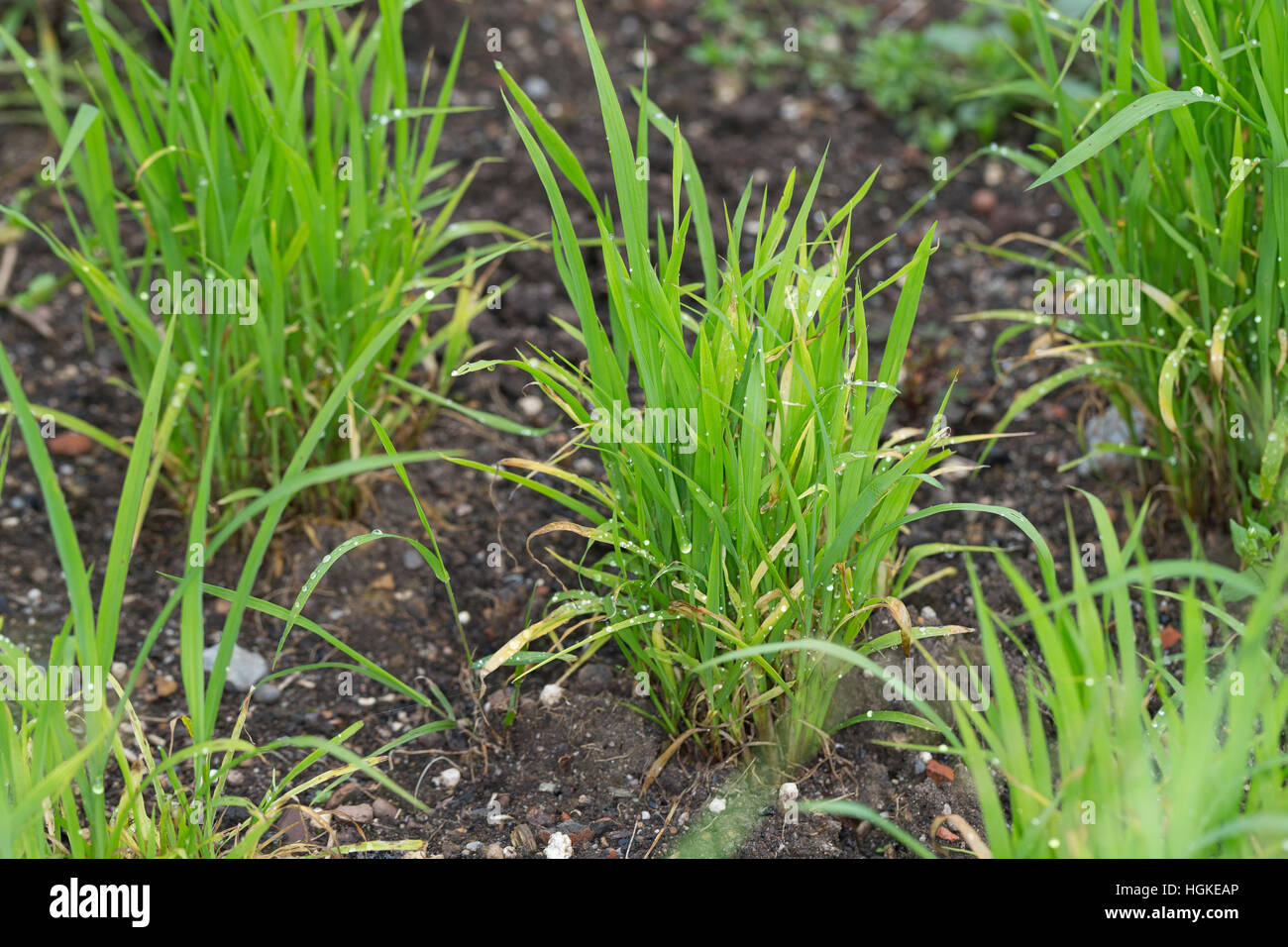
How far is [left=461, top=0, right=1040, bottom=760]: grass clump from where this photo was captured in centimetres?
164

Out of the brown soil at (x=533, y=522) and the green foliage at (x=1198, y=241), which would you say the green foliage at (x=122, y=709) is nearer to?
the brown soil at (x=533, y=522)

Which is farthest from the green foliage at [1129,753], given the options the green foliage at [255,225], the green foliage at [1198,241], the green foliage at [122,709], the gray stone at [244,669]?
the gray stone at [244,669]

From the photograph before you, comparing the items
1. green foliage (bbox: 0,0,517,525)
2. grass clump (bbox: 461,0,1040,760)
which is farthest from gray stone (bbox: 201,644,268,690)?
grass clump (bbox: 461,0,1040,760)

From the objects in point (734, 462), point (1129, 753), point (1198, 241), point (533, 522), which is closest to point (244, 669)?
point (533, 522)

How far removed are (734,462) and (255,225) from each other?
90 cm

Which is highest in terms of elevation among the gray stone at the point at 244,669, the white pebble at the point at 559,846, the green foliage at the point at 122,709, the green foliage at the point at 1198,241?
the green foliage at the point at 1198,241

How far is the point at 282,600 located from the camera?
226cm

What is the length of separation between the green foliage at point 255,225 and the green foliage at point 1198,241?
101 centimetres

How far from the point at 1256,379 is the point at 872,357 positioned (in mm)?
861

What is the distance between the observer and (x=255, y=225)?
1.99 meters

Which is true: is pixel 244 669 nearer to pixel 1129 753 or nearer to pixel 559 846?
pixel 559 846

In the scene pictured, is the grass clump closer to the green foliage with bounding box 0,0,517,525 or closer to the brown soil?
the brown soil

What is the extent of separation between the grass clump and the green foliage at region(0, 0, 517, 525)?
382 millimetres

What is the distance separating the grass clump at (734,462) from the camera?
5.39 feet
